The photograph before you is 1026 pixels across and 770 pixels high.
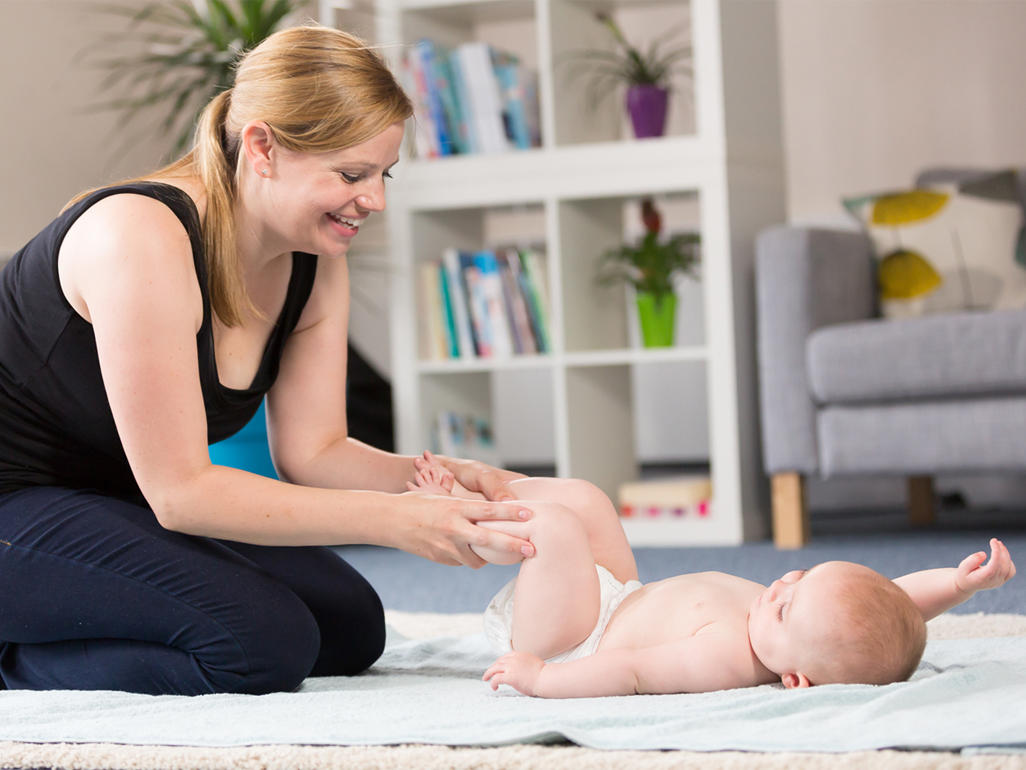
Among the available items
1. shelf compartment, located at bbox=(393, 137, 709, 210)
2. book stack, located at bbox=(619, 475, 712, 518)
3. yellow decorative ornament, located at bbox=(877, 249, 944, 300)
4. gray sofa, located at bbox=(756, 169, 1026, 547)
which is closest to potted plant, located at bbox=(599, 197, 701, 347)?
shelf compartment, located at bbox=(393, 137, 709, 210)

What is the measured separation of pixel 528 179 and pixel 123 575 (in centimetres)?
207

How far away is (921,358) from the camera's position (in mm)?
2723

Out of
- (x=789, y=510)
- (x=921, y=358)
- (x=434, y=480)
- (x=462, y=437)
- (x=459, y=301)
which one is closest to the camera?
(x=434, y=480)

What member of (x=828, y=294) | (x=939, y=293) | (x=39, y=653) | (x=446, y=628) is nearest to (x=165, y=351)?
(x=39, y=653)

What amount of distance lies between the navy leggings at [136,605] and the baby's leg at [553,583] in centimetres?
27

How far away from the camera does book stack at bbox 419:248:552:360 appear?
3305 millimetres

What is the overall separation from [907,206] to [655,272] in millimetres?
638

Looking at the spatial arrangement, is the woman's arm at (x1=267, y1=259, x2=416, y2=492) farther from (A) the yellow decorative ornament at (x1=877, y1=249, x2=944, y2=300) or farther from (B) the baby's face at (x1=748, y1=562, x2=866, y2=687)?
(A) the yellow decorative ornament at (x1=877, y1=249, x2=944, y2=300)

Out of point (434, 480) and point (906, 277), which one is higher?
point (906, 277)

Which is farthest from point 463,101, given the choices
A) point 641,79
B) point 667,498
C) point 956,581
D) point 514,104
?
point 956,581

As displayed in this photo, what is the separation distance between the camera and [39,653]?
1505mm

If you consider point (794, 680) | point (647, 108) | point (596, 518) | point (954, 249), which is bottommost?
point (794, 680)

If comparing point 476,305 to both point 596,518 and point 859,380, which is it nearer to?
point 859,380

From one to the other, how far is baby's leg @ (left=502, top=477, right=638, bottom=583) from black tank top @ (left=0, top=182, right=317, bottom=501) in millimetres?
377
